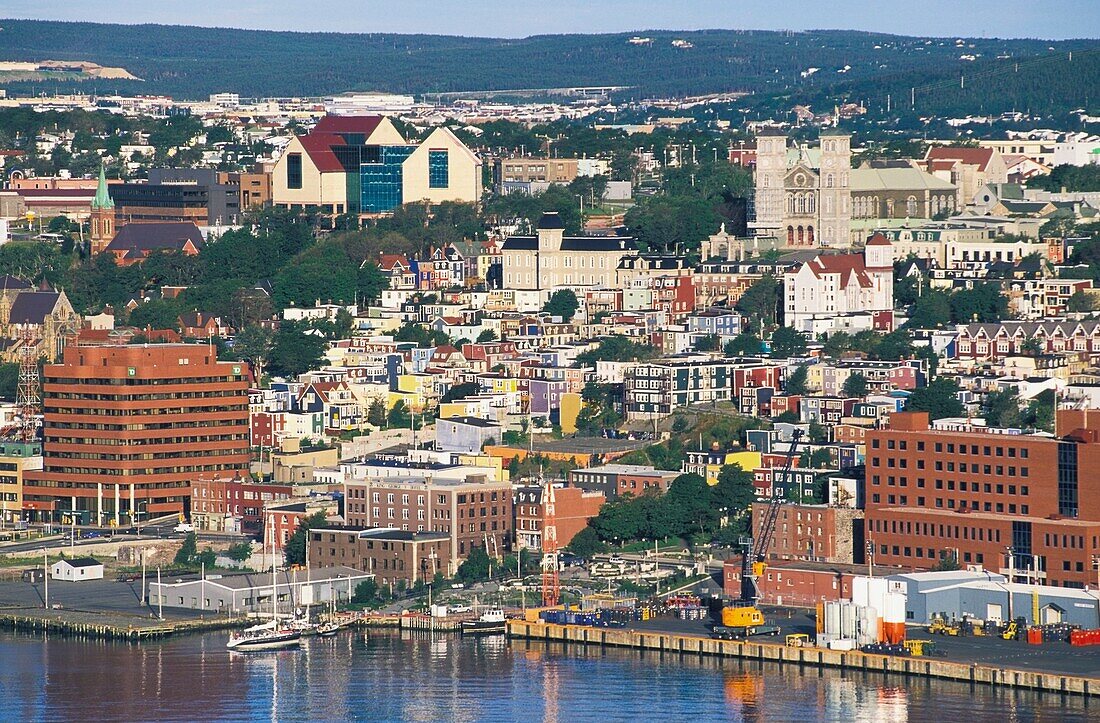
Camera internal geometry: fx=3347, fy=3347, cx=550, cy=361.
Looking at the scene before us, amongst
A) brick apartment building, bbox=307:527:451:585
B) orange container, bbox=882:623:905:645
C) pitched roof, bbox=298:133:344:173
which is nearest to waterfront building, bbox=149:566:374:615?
brick apartment building, bbox=307:527:451:585

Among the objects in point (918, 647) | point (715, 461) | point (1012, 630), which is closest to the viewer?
point (918, 647)

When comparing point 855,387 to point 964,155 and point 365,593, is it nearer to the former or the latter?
point 365,593

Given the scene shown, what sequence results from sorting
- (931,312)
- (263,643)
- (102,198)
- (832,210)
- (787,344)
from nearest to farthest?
(263,643) < (787,344) < (931,312) < (832,210) < (102,198)

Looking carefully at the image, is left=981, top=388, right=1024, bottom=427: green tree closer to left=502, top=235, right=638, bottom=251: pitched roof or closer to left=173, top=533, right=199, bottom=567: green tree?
left=173, top=533, right=199, bottom=567: green tree

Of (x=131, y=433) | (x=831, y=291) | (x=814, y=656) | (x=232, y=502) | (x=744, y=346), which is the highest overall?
(x=831, y=291)

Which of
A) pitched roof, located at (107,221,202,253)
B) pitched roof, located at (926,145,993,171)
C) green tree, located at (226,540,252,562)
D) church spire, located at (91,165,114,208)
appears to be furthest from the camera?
pitched roof, located at (926,145,993,171)

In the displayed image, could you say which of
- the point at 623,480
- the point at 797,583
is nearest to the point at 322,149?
the point at 623,480

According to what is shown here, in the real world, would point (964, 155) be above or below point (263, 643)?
above
